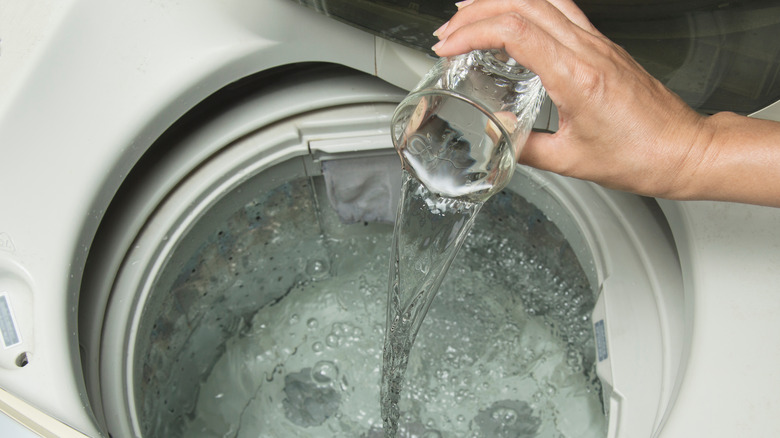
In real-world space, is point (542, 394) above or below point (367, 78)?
below

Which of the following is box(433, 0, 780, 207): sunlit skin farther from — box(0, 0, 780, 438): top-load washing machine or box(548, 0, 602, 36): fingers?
box(0, 0, 780, 438): top-load washing machine

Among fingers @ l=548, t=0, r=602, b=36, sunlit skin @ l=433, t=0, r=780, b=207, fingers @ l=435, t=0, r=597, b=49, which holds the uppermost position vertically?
fingers @ l=548, t=0, r=602, b=36

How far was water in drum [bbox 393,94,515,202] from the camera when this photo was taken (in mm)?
623

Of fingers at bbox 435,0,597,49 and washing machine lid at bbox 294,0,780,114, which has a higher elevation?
washing machine lid at bbox 294,0,780,114

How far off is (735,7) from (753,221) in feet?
0.78

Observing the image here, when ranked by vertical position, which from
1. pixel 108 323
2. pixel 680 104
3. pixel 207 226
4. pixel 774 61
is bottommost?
pixel 108 323

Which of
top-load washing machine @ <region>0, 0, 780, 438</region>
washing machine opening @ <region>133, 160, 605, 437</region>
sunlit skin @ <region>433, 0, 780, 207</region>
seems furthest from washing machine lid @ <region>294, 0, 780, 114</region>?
washing machine opening @ <region>133, 160, 605, 437</region>

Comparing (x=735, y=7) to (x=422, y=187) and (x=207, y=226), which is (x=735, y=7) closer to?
(x=422, y=187)

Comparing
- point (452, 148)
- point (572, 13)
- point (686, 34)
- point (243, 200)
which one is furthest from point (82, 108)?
point (686, 34)

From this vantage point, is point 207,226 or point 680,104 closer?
point 680,104

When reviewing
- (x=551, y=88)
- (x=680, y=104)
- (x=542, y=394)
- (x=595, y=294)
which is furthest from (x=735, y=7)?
(x=542, y=394)

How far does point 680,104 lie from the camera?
1.94 ft

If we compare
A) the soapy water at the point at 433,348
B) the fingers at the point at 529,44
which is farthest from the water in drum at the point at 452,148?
the soapy water at the point at 433,348

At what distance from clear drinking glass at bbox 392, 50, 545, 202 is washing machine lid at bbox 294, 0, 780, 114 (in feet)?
0.48
